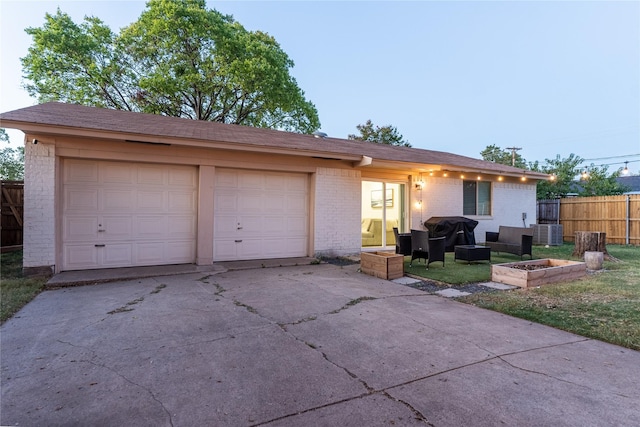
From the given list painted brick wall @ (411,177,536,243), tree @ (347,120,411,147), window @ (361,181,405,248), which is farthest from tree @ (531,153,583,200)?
window @ (361,181,405,248)

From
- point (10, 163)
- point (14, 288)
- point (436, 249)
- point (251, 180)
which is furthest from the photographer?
point (10, 163)

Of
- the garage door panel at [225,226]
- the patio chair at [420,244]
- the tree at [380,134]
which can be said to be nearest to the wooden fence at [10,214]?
the garage door panel at [225,226]

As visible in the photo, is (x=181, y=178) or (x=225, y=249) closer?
(x=181, y=178)

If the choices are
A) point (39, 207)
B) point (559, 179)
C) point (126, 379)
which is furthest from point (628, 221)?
point (39, 207)

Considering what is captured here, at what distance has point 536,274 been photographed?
18.5 ft

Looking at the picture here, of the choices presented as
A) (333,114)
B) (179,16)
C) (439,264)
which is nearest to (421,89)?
(333,114)

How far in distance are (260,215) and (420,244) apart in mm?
3937

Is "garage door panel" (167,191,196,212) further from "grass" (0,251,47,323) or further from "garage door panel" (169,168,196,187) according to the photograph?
"grass" (0,251,47,323)

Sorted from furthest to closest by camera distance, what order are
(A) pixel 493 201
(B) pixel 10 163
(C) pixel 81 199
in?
1. (B) pixel 10 163
2. (A) pixel 493 201
3. (C) pixel 81 199

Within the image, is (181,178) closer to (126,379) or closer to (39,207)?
(39,207)

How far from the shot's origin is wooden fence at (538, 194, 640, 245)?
13078 mm

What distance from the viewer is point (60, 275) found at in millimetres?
6027

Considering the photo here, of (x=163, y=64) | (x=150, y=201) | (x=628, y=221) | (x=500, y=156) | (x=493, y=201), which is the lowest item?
(x=628, y=221)

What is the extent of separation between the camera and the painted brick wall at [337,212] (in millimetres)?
8758
